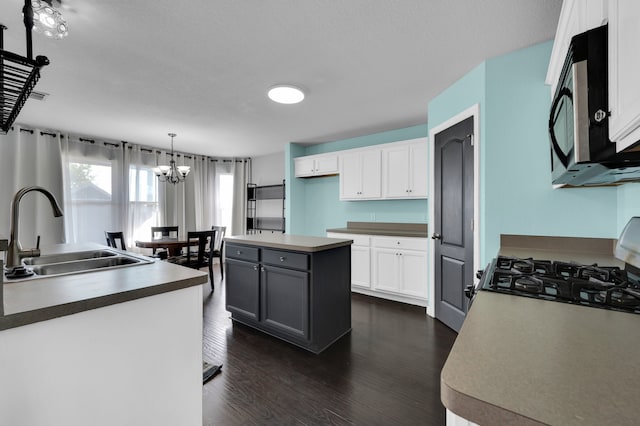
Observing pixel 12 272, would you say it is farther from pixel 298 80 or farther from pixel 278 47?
pixel 298 80

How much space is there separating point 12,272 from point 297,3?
196 centimetres

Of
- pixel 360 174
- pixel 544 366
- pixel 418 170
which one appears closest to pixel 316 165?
pixel 360 174

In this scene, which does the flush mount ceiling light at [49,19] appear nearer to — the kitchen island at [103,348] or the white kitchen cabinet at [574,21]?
the kitchen island at [103,348]

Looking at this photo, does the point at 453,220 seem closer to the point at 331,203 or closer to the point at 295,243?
the point at 295,243

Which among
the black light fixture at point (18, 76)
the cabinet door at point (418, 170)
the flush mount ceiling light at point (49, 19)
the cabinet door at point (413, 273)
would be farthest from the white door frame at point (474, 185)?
the flush mount ceiling light at point (49, 19)

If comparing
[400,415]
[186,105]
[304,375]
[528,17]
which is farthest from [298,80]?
[400,415]

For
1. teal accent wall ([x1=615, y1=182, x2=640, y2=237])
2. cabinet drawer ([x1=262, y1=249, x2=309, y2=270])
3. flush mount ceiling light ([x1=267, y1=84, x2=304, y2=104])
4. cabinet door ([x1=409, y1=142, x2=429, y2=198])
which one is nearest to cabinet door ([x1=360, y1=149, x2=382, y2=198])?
cabinet door ([x1=409, y1=142, x2=429, y2=198])

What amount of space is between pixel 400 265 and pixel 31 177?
5287mm

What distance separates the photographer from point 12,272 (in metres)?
1.22

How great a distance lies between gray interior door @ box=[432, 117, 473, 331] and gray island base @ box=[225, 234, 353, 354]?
102 centimetres

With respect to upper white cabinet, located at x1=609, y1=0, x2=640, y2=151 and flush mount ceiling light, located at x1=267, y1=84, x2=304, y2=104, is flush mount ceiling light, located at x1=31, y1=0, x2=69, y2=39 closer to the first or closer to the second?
flush mount ceiling light, located at x1=267, y1=84, x2=304, y2=104

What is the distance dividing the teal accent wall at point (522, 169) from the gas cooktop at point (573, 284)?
86 centimetres

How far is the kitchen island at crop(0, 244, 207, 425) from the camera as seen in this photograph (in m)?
0.85

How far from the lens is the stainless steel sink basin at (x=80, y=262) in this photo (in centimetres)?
154
